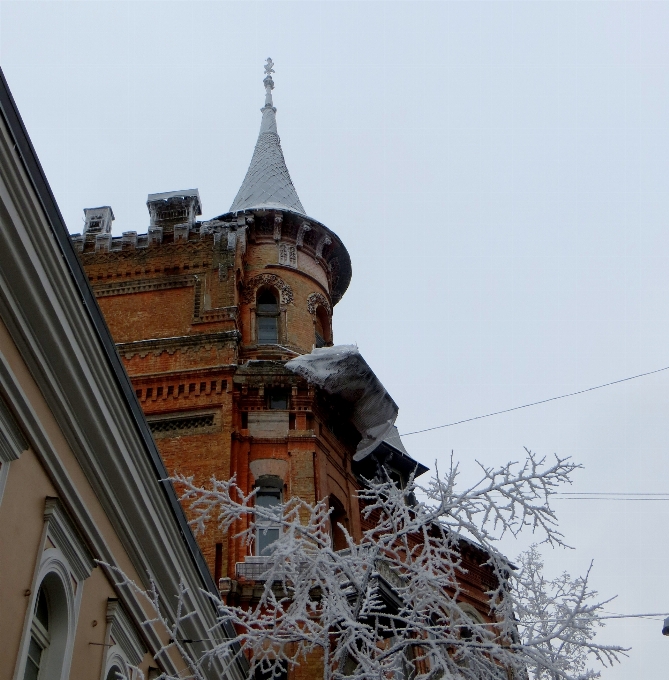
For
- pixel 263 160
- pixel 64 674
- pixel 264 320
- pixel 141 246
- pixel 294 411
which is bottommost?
pixel 64 674

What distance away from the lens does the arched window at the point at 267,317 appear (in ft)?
80.1

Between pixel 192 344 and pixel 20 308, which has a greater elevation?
pixel 192 344

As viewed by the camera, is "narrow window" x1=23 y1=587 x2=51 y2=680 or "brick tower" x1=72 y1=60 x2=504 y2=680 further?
"brick tower" x1=72 y1=60 x2=504 y2=680

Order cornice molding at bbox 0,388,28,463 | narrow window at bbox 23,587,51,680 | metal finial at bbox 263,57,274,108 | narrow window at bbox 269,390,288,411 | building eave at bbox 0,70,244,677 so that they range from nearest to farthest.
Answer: cornice molding at bbox 0,388,28,463 → building eave at bbox 0,70,244,677 → narrow window at bbox 23,587,51,680 → narrow window at bbox 269,390,288,411 → metal finial at bbox 263,57,274,108

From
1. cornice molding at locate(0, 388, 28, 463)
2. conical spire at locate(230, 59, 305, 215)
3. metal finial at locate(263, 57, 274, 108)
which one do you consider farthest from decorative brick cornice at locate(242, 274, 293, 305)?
cornice molding at locate(0, 388, 28, 463)

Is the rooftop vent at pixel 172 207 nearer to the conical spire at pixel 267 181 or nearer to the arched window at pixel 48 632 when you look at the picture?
the conical spire at pixel 267 181

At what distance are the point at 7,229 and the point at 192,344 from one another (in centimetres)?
1459

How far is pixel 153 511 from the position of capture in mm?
11750

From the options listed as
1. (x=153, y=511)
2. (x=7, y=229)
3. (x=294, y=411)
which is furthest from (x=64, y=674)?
(x=294, y=411)

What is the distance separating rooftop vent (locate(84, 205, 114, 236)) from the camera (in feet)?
87.5

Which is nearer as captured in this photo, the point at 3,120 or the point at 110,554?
the point at 3,120

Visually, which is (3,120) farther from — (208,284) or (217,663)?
(208,284)

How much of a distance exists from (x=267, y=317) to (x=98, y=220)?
19.7ft

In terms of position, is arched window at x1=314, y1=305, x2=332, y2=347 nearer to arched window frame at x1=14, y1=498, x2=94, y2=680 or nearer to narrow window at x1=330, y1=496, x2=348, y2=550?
narrow window at x1=330, y1=496, x2=348, y2=550
